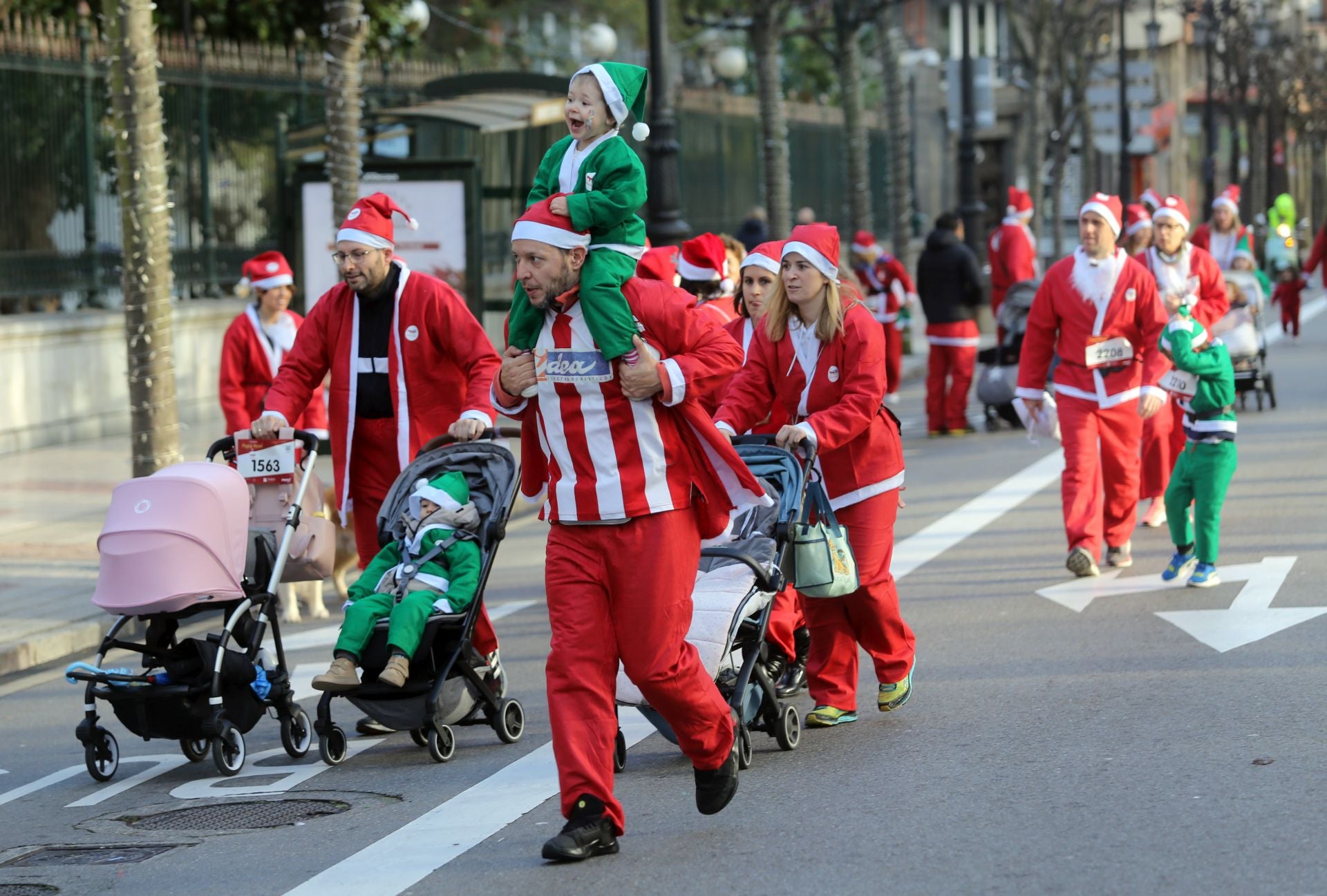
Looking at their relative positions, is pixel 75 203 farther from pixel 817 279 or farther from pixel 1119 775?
pixel 1119 775

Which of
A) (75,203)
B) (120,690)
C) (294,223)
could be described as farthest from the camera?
(75,203)

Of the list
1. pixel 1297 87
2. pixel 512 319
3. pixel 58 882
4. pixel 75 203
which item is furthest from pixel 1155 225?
pixel 1297 87

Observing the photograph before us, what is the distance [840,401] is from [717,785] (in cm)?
177

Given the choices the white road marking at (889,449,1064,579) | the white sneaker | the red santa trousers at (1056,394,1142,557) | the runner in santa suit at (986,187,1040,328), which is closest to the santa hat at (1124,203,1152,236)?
the white road marking at (889,449,1064,579)

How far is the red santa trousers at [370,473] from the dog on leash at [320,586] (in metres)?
2.30

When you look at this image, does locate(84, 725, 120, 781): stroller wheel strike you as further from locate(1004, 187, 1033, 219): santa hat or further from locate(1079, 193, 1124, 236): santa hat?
locate(1004, 187, 1033, 219): santa hat

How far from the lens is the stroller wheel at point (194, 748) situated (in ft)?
24.0

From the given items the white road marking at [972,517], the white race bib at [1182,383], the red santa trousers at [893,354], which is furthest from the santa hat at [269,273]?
the red santa trousers at [893,354]

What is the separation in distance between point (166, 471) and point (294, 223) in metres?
9.40

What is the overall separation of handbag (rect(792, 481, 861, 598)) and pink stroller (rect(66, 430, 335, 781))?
195cm

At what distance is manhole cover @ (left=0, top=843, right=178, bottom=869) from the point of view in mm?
6160

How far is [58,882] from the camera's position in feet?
19.5

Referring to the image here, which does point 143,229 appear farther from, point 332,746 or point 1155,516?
point 1155,516

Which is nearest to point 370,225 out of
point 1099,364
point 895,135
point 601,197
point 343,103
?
point 601,197
